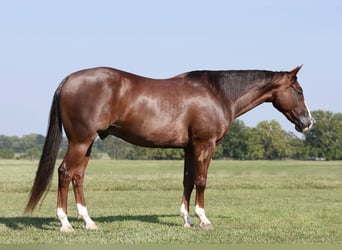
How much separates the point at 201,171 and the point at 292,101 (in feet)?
7.47

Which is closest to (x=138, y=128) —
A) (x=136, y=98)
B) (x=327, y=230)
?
(x=136, y=98)

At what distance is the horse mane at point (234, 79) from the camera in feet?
32.2

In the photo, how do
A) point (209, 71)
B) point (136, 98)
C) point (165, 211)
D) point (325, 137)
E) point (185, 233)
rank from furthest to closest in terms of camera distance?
point (325, 137), point (165, 211), point (209, 71), point (136, 98), point (185, 233)

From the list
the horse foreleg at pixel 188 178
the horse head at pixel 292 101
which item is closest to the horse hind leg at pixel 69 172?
the horse foreleg at pixel 188 178

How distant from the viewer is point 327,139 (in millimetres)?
99125

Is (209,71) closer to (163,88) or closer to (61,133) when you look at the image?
(163,88)

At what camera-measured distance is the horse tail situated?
926cm

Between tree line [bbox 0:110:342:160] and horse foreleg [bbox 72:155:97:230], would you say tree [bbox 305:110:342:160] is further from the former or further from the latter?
horse foreleg [bbox 72:155:97:230]

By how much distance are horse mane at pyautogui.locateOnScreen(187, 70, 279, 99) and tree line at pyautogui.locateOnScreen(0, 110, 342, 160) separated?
8167 cm

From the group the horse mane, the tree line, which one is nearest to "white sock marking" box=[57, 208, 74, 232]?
the horse mane

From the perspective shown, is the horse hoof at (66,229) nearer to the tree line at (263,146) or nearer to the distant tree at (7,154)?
the tree line at (263,146)

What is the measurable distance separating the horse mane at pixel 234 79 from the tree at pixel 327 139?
8919 centimetres

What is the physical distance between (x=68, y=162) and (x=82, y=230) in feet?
3.82

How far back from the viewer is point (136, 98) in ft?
30.0
